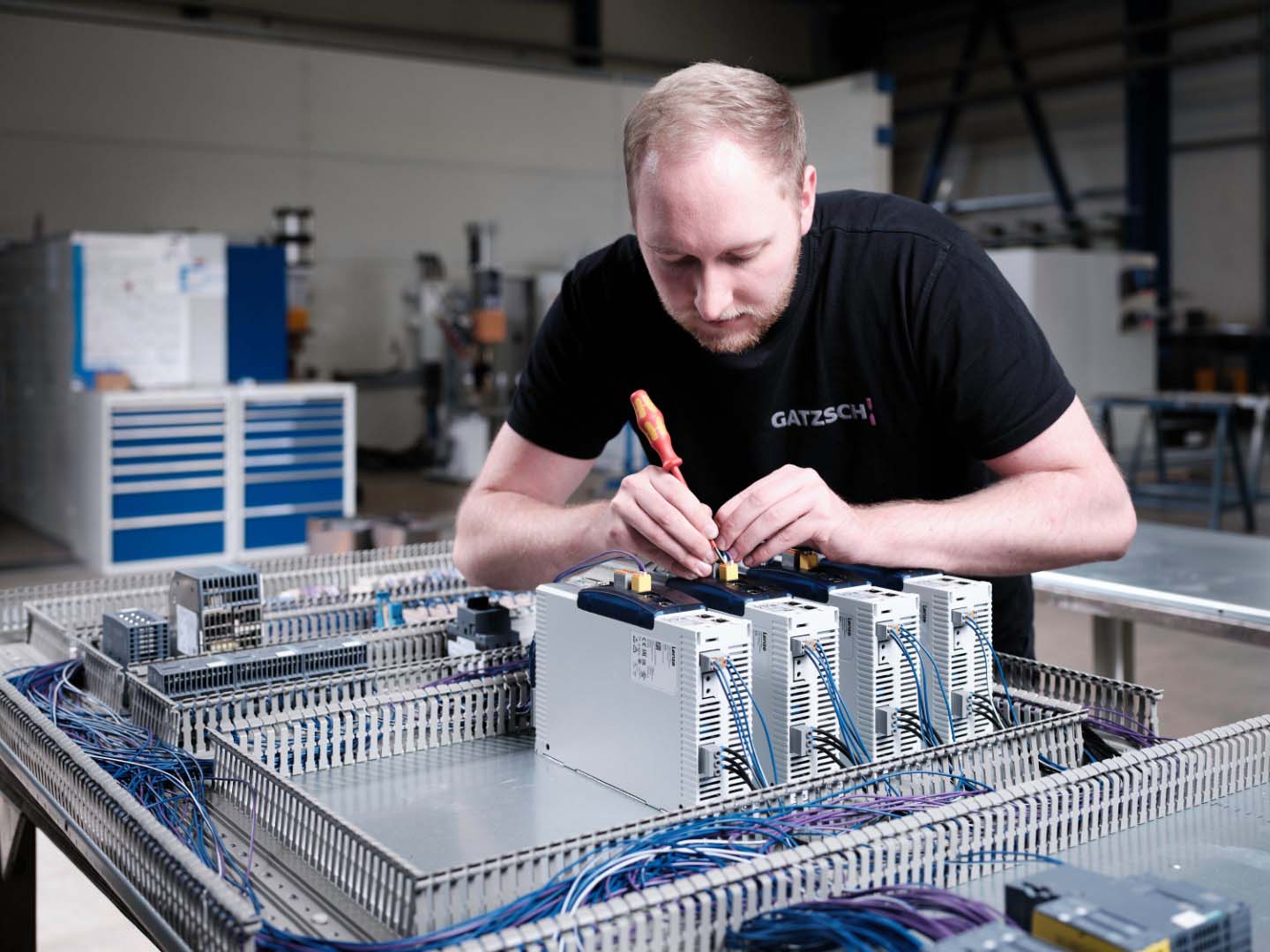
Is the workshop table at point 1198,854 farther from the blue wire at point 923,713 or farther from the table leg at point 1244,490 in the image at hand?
the table leg at point 1244,490

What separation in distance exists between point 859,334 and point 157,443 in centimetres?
451

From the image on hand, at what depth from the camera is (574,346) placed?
1.43 metres

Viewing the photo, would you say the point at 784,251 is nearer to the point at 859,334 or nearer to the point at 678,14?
the point at 859,334

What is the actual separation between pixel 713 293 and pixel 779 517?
Result: 0.22m

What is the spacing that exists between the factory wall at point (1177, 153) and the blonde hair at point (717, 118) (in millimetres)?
8933

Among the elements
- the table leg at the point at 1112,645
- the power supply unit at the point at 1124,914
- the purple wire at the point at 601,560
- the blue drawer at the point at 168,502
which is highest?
the purple wire at the point at 601,560

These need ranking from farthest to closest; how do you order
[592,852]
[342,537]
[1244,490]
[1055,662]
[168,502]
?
[1244,490] < [168,502] < [1055,662] < [342,537] < [592,852]

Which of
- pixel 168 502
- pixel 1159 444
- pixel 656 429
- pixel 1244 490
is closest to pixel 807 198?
pixel 656 429

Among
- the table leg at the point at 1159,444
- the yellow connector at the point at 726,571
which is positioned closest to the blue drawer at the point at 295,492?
the table leg at the point at 1159,444

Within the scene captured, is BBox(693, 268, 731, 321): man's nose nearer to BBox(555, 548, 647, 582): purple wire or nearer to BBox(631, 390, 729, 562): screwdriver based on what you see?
BBox(631, 390, 729, 562): screwdriver

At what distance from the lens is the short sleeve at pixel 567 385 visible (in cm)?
143

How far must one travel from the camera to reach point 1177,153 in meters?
10.3

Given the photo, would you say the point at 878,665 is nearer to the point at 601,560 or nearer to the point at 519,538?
the point at 601,560

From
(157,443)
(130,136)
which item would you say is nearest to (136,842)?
(157,443)
